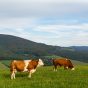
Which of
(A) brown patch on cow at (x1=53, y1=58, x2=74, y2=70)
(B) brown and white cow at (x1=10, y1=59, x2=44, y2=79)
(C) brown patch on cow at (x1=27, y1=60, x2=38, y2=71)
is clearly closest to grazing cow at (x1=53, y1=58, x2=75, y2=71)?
(A) brown patch on cow at (x1=53, y1=58, x2=74, y2=70)

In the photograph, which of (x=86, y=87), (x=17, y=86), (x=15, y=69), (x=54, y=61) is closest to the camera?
(x=86, y=87)

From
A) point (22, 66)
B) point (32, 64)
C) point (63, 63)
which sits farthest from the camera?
point (63, 63)

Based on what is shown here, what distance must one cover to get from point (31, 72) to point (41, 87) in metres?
9.74

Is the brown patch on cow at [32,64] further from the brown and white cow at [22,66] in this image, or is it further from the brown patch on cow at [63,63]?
the brown patch on cow at [63,63]

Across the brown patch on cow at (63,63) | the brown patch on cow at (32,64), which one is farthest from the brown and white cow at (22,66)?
the brown patch on cow at (63,63)

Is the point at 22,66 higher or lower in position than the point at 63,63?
lower

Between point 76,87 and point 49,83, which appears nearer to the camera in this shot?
point 76,87

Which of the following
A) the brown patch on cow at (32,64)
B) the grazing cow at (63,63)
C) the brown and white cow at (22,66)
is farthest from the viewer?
the grazing cow at (63,63)

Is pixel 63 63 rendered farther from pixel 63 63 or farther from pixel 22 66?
pixel 22 66

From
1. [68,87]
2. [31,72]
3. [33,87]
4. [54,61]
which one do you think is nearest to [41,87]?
[33,87]

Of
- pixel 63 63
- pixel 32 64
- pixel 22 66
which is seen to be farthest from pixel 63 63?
pixel 22 66

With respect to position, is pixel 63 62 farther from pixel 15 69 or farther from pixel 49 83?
pixel 49 83

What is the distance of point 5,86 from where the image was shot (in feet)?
79.8

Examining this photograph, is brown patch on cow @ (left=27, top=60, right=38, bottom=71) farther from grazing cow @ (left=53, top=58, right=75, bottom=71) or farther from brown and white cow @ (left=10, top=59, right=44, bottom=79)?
grazing cow @ (left=53, top=58, right=75, bottom=71)
